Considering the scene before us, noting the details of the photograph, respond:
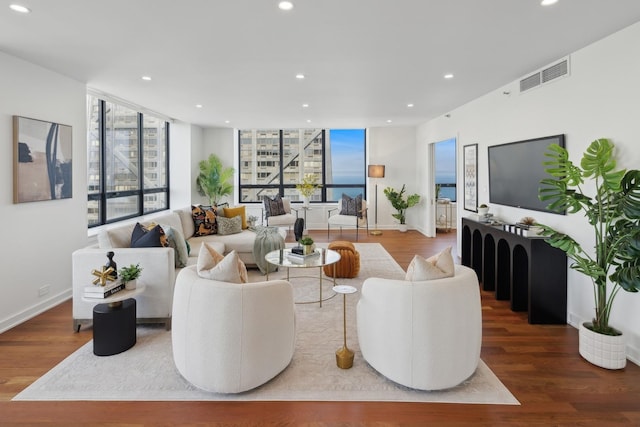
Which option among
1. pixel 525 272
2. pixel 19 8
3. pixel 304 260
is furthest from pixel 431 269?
pixel 19 8

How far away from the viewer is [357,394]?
7.79 ft

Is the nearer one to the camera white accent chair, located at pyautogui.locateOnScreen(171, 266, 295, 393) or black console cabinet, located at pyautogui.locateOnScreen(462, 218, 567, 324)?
white accent chair, located at pyautogui.locateOnScreen(171, 266, 295, 393)

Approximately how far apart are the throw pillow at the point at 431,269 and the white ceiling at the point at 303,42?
181 centimetres

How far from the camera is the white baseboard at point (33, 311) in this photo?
3.51 metres

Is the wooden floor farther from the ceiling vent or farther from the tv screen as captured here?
the ceiling vent

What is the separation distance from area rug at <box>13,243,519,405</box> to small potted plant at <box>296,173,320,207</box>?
20.1ft

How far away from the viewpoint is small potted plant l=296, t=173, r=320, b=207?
9.17m

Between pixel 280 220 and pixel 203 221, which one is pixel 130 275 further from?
pixel 280 220

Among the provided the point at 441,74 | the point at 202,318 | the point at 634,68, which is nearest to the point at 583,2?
the point at 634,68

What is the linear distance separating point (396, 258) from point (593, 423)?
427cm

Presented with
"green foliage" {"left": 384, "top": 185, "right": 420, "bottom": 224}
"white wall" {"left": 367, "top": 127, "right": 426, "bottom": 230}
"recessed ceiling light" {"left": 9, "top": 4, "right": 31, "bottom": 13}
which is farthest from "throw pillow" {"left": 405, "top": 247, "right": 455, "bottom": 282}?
"white wall" {"left": 367, "top": 127, "right": 426, "bottom": 230}

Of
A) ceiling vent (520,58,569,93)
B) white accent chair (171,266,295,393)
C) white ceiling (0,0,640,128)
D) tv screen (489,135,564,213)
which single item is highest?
white ceiling (0,0,640,128)

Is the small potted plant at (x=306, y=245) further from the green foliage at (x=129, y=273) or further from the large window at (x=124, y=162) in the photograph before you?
the large window at (x=124, y=162)

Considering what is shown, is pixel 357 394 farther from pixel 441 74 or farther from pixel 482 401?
pixel 441 74
